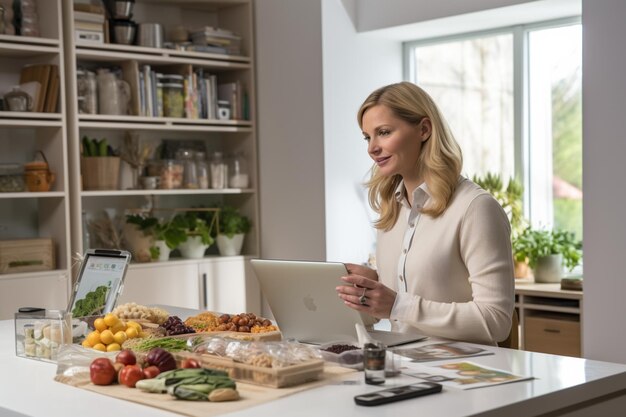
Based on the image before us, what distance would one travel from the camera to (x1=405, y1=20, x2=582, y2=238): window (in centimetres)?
495

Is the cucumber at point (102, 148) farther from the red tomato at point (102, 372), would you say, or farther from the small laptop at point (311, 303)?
the red tomato at point (102, 372)

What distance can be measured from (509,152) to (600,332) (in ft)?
4.76

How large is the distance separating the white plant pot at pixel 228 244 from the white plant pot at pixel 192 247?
0.46ft

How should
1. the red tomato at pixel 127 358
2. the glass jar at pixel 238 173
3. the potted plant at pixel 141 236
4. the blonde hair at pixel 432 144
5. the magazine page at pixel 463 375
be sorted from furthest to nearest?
the glass jar at pixel 238 173 → the potted plant at pixel 141 236 → the blonde hair at pixel 432 144 → the red tomato at pixel 127 358 → the magazine page at pixel 463 375

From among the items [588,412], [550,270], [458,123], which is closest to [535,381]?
[588,412]

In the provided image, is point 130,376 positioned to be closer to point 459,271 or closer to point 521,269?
point 459,271

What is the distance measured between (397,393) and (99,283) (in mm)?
1434

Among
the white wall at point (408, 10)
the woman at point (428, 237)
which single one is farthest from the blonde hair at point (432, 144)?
the white wall at point (408, 10)

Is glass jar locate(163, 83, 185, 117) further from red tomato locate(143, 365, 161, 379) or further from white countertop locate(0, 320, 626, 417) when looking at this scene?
red tomato locate(143, 365, 161, 379)

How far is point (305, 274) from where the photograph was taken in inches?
95.7

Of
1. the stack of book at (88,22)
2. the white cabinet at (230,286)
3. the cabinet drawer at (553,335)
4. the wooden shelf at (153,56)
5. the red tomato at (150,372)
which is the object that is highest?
the stack of book at (88,22)

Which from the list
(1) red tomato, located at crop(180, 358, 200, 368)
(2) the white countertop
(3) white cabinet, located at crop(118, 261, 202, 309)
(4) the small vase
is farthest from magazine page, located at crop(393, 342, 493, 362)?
(3) white cabinet, located at crop(118, 261, 202, 309)

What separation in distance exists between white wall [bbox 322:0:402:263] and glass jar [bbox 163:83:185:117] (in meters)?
0.86

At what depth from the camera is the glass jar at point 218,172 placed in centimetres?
538
